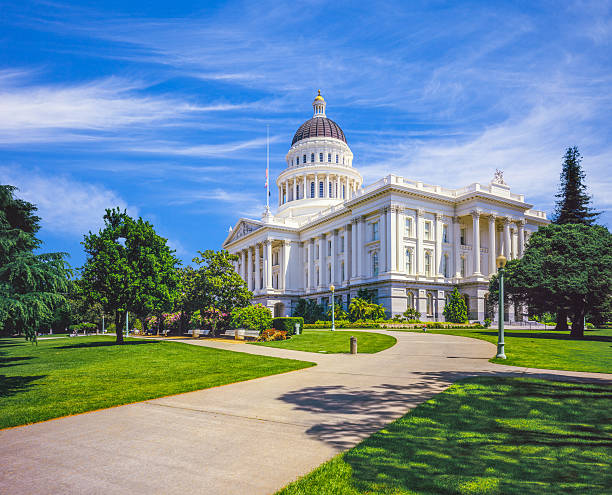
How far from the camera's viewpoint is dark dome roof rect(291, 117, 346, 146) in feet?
324

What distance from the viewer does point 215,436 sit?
329 inches

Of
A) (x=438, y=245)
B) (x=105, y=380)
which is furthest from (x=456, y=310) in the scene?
(x=105, y=380)

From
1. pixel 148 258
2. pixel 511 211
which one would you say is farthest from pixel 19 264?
pixel 511 211

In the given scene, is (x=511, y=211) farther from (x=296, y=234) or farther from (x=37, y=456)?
(x=37, y=456)

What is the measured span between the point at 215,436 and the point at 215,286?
39515 millimetres

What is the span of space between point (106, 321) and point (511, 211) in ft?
280

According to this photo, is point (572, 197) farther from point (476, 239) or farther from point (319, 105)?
point (319, 105)

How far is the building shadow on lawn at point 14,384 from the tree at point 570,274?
1342 inches

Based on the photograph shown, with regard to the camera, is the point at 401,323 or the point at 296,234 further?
the point at 296,234

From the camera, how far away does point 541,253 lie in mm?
37969

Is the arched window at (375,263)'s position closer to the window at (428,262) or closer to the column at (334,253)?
the window at (428,262)

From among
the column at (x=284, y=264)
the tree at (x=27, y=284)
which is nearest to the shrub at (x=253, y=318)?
the tree at (x=27, y=284)

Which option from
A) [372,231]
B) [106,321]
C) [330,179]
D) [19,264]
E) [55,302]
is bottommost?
[106,321]

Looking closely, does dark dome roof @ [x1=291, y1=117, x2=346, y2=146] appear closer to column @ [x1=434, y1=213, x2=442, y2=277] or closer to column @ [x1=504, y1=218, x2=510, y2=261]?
column @ [x1=434, y1=213, x2=442, y2=277]
